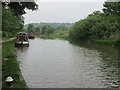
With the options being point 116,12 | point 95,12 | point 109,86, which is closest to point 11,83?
point 109,86

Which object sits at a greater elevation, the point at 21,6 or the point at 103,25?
the point at 21,6

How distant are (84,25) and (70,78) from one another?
69.2 m

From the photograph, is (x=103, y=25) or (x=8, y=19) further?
(x=103, y=25)

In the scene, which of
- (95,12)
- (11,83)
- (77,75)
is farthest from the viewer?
(95,12)

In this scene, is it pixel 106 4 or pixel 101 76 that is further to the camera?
pixel 106 4

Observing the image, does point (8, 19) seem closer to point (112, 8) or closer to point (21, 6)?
point (112, 8)

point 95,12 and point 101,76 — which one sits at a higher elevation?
point 95,12

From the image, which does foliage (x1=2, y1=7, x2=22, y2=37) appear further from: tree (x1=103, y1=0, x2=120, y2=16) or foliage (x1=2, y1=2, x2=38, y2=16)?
tree (x1=103, y1=0, x2=120, y2=16)

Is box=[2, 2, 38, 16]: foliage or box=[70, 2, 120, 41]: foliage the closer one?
box=[2, 2, 38, 16]: foliage

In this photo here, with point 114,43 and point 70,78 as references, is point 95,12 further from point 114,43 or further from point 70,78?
point 70,78

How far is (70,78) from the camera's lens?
17.9 meters

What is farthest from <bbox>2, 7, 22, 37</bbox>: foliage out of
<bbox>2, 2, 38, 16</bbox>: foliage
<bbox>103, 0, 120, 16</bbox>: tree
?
<bbox>103, 0, 120, 16</bbox>: tree

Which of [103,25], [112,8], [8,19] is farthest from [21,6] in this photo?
[103,25]

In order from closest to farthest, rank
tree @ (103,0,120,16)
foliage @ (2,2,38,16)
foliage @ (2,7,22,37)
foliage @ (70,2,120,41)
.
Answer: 1. foliage @ (2,2,38,16)
2. foliage @ (2,7,22,37)
3. tree @ (103,0,120,16)
4. foliage @ (70,2,120,41)
